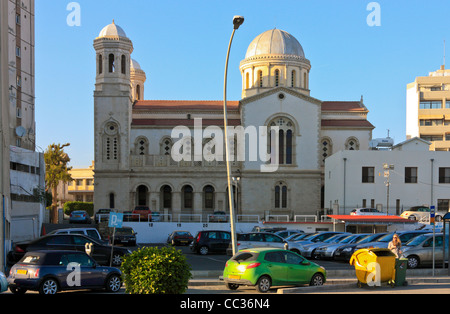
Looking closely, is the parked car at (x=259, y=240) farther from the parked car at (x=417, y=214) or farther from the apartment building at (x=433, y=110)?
the apartment building at (x=433, y=110)

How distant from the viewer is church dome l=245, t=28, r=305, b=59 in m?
70.8

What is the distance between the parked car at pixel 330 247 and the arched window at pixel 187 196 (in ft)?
111

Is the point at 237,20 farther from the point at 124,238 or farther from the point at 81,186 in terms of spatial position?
the point at 81,186

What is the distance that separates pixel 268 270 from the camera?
19219 mm

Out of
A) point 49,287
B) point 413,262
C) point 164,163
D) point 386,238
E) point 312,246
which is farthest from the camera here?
point 164,163

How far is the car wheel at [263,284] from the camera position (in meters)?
19.1

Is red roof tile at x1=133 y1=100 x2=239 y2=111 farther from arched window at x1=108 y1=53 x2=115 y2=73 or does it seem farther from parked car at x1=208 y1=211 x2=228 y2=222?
parked car at x1=208 y1=211 x2=228 y2=222

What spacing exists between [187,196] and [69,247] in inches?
1589

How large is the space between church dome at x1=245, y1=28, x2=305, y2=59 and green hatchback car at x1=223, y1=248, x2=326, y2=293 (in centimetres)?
5251

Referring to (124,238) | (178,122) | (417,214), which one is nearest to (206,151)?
(178,122)

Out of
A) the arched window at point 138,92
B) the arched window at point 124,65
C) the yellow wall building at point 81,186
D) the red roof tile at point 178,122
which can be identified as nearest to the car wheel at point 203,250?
the red roof tile at point 178,122

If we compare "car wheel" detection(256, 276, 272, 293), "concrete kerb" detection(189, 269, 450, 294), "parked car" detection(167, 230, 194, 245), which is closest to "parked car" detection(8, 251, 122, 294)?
"concrete kerb" detection(189, 269, 450, 294)

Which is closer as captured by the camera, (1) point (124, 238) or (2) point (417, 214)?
(1) point (124, 238)
